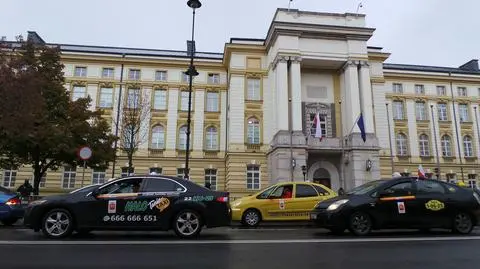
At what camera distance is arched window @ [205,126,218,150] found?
129 feet

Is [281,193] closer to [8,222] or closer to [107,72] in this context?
[8,222]

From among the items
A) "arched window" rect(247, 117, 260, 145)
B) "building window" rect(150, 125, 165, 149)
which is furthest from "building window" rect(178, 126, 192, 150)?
"arched window" rect(247, 117, 260, 145)

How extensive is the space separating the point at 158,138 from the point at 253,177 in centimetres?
1059

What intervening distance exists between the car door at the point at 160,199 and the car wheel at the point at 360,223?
4.57 meters

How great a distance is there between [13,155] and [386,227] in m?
20.8

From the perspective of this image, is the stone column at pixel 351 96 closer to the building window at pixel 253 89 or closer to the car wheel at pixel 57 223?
the building window at pixel 253 89

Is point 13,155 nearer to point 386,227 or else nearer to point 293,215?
point 293,215

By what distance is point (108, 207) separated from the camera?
9781 mm

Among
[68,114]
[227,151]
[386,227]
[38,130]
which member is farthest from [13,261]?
[227,151]

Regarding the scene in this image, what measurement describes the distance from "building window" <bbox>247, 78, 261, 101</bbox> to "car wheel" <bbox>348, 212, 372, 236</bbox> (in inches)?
1095

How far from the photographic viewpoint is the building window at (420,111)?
45094mm

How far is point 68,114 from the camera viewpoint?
23531 mm

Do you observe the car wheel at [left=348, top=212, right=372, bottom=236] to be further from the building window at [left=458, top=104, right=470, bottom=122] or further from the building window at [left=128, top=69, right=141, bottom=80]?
the building window at [left=458, top=104, right=470, bottom=122]

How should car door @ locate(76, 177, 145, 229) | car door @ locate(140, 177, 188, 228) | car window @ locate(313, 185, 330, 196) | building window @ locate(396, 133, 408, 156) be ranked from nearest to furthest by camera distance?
car door @ locate(76, 177, 145, 229), car door @ locate(140, 177, 188, 228), car window @ locate(313, 185, 330, 196), building window @ locate(396, 133, 408, 156)
